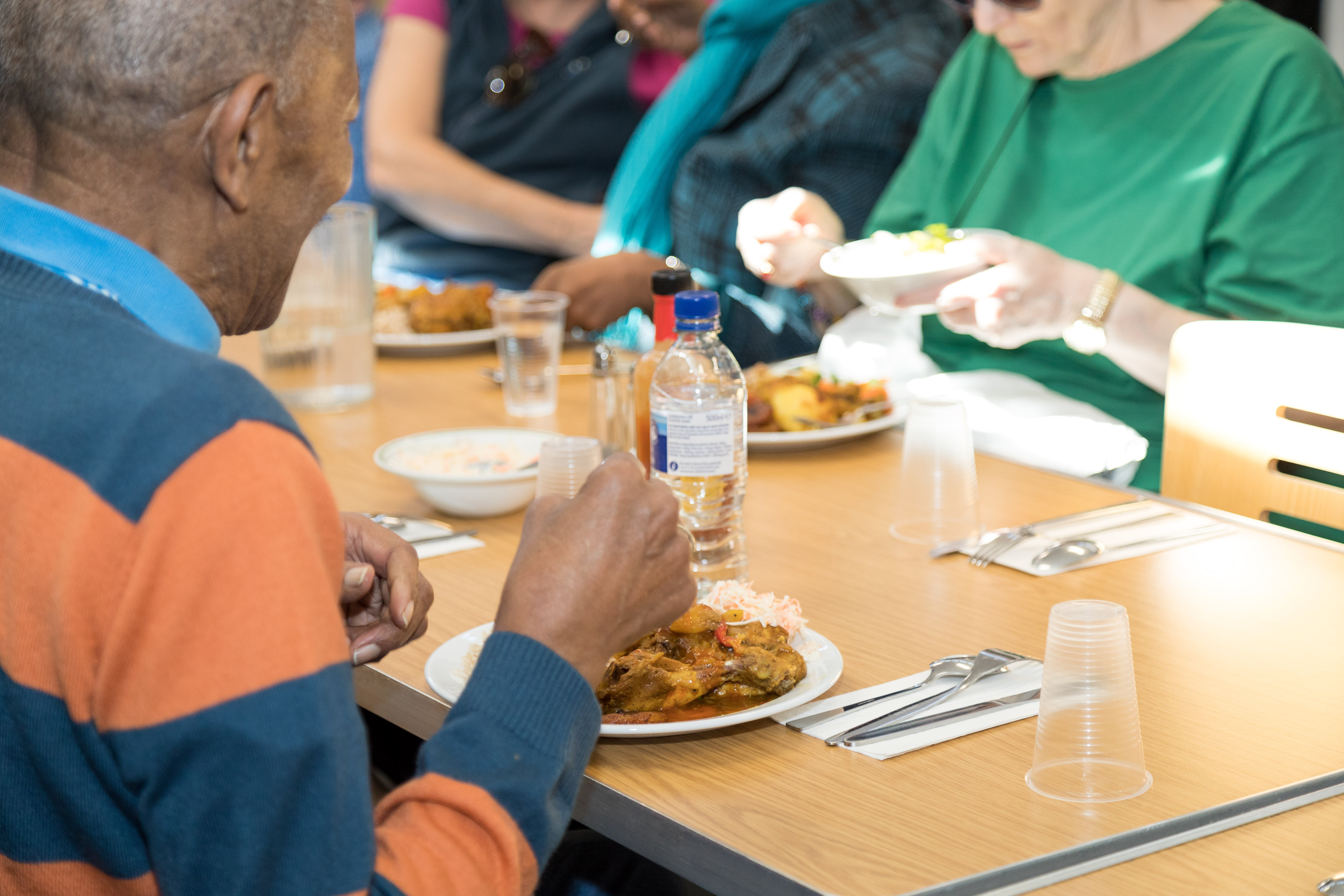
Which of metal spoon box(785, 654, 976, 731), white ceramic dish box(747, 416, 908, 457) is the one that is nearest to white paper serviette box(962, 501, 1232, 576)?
metal spoon box(785, 654, 976, 731)

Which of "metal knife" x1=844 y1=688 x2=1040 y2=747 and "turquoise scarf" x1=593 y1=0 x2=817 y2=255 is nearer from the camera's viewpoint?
"metal knife" x1=844 y1=688 x2=1040 y2=747

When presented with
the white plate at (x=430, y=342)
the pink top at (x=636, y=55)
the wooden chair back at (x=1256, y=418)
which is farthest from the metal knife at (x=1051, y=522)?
the pink top at (x=636, y=55)

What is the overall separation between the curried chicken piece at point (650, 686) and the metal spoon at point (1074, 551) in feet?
1.36

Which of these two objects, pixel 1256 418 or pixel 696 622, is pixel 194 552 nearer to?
pixel 696 622

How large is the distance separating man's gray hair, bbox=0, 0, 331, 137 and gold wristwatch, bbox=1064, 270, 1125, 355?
123cm

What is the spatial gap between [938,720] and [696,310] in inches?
16.7

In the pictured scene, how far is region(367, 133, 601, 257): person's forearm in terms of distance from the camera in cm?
309

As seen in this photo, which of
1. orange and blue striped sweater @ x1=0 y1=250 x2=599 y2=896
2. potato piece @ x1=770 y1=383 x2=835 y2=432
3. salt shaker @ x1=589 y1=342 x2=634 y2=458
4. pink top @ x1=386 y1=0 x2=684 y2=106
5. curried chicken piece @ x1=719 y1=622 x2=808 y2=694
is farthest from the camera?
pink top @ x1=386 y1=0 x2=684 y2=106

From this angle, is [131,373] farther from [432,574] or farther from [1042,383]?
[1042,383]

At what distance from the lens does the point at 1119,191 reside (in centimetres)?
196

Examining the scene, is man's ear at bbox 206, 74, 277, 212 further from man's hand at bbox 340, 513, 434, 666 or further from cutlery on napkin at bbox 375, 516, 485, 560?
cutlery on napkin at bbox 375, 516, 485, 560

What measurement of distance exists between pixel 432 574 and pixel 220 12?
2.16 feet

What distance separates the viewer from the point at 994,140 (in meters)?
2.19

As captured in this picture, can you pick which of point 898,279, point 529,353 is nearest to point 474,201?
point 529,353
